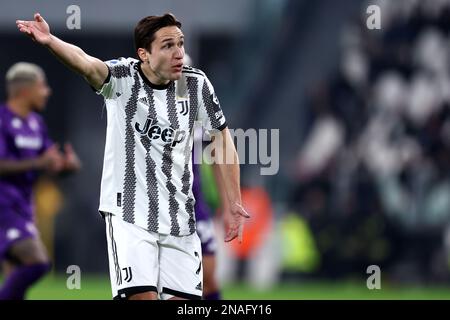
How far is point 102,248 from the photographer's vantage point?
23344 millimetres

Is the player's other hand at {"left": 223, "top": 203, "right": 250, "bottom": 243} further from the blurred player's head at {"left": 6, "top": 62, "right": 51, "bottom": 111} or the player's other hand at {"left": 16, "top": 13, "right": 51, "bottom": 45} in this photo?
the blurred player's head at {"left": 6, "top": 62, "right": 51, "bottom": 111}

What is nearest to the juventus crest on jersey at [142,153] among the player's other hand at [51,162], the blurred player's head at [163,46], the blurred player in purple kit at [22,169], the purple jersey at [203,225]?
the blurred player's head at [163,46]

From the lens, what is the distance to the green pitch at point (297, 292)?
51.3 feet

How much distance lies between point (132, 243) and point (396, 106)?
12649 millimetres

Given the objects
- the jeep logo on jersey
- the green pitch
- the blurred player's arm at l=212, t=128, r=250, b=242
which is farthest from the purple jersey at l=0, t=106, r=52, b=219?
the green pitch

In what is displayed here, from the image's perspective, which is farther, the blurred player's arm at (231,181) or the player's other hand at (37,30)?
the blurred player's arm at (231,181)

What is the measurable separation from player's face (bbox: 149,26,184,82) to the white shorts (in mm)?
905

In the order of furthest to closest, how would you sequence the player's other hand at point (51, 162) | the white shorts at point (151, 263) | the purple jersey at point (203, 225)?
the player's other hand at point (51, 162) → the purple jersey at point (203, 225) → the white shorts at point (151, 263)

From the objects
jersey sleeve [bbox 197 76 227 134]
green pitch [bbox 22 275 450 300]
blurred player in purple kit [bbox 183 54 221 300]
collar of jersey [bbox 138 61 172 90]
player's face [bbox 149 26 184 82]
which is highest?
player's face [bbox 149 26 184 82]

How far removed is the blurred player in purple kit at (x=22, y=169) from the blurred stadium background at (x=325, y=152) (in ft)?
14.5

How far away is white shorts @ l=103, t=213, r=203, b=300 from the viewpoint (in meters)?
7.39

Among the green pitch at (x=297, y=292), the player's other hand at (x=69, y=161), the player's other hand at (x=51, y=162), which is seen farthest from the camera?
the green pitch at (x=297, y=292)

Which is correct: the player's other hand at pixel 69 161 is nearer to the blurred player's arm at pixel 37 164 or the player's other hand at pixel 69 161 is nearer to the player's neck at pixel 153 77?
the blurred player's arm at pixel 37 164

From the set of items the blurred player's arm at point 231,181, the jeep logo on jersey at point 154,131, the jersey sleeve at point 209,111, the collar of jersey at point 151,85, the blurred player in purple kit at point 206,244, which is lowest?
the blurred player in purple kit at point 206,244
